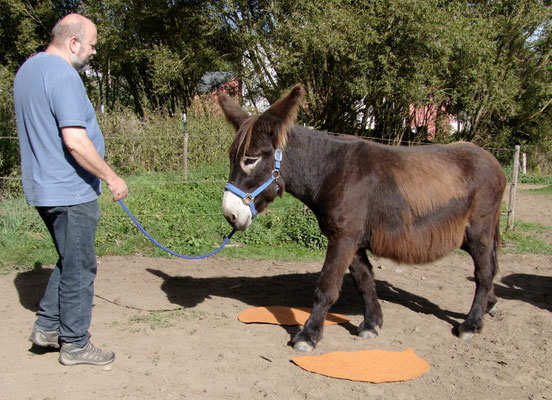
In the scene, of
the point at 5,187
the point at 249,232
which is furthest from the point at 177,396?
the point at 5,187

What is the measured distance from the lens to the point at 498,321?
4.51 metres

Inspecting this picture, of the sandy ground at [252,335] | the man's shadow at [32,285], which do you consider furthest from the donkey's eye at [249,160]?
the man's shadow at [32,285]

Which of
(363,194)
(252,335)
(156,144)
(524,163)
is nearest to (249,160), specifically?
(363,194)

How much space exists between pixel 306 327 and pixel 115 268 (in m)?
3.11

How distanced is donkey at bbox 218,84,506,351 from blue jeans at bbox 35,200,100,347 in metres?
1.01

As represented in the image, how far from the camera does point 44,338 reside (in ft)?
11.1

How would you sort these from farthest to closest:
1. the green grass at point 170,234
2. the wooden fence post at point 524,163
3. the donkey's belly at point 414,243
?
the wooden fence post at point 524,163 < the green grass at point 170,234 < the donkey's belly at point 414,243

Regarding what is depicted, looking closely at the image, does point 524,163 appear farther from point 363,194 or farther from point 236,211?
point 236,211

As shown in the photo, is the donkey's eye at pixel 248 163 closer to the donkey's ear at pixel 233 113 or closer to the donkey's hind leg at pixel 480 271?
the donkey's ear at pixel 233 113

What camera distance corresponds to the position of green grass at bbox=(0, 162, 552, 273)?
6.52 meters

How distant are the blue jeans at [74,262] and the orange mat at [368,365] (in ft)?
5.17

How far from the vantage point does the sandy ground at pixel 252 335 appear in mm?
3092

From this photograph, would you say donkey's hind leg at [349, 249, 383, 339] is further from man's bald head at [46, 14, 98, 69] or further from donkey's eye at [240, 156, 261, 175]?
man's bald head at [46, 14, 98, 69]

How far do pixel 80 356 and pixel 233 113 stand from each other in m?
2.24
